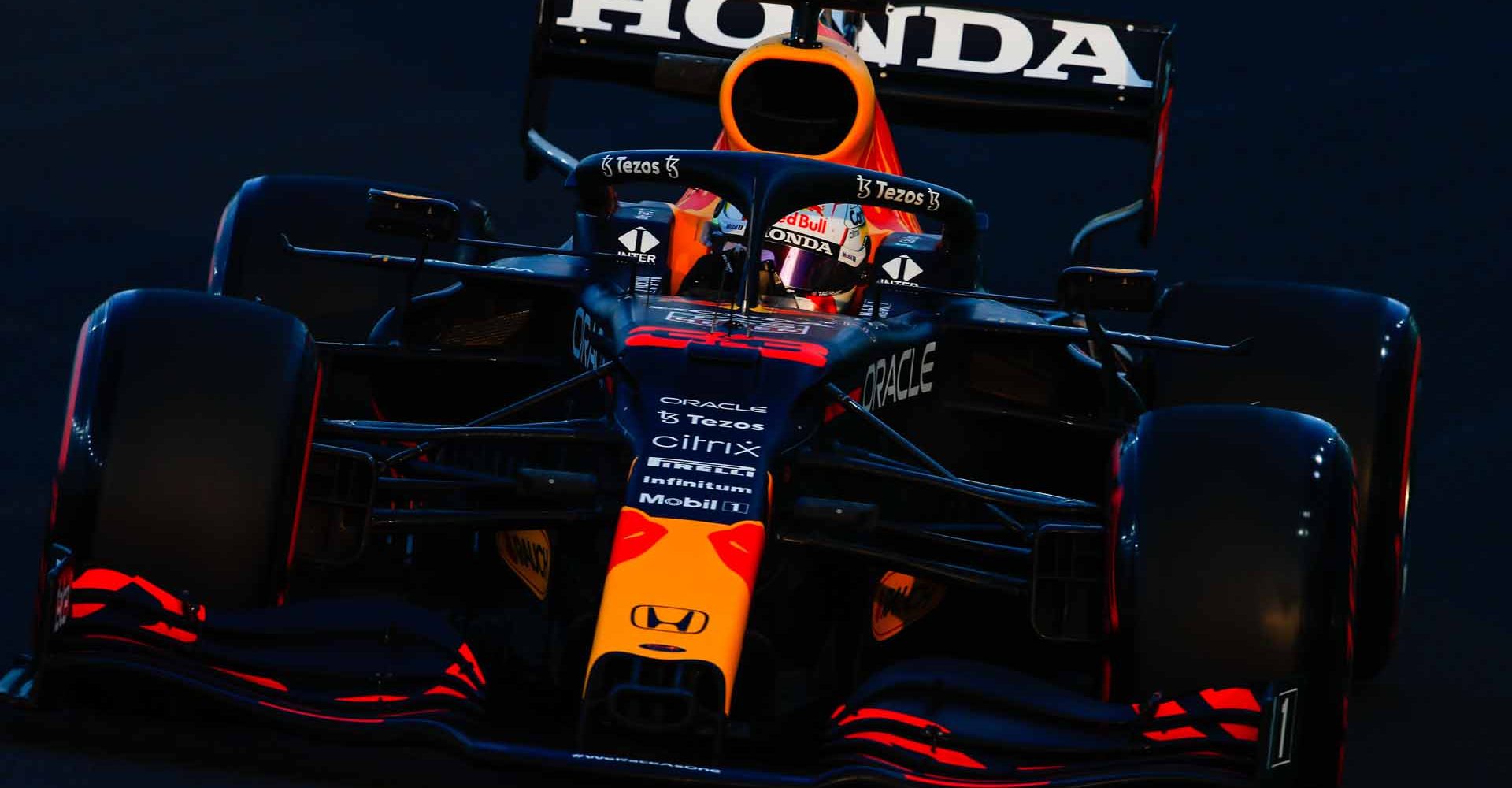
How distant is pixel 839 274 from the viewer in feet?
26.6

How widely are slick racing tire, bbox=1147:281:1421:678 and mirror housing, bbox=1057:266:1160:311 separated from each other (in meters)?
1.14

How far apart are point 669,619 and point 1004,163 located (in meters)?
8.93

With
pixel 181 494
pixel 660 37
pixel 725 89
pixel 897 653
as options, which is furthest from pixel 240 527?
pixel 660 37

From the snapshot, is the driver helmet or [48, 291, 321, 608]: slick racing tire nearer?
[48, 291, 321, 608]: slick racing tire

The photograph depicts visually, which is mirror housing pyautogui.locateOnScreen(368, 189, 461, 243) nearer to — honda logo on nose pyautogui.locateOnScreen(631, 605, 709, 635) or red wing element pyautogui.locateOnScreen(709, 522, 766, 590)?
red wing element pyautogui.locateOnScreen(709, 522, 766, 590)

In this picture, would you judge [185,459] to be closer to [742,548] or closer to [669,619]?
[669,619]

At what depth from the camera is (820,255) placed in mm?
8055

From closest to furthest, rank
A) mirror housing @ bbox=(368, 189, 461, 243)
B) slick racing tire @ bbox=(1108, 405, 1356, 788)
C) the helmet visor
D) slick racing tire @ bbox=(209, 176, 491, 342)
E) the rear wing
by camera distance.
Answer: slick racing tire @ bbox=(1108, 405, 1356, 788) < mirror housing @ bbox=(368, 189, 461, 243) < the helmet visor < slick racing tire @ bbox=(209, 176, 491, 342) < the rear wing

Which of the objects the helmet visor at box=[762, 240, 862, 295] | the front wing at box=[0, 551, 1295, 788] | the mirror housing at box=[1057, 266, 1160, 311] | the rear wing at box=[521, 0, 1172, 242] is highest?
the rear wing at box=[521, 0, 1172, 242]

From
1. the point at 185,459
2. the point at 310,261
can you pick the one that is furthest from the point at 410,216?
the point at 185,459

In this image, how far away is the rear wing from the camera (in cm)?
941

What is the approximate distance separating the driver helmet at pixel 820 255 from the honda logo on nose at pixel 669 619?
2212 millimetres

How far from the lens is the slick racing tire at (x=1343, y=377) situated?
25.3 feet

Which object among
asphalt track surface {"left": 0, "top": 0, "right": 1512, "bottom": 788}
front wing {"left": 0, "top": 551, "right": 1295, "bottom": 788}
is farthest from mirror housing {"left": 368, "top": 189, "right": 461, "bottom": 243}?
front wing {"left": 0, "top": 551, "right": 1295, "bottom": 788}
